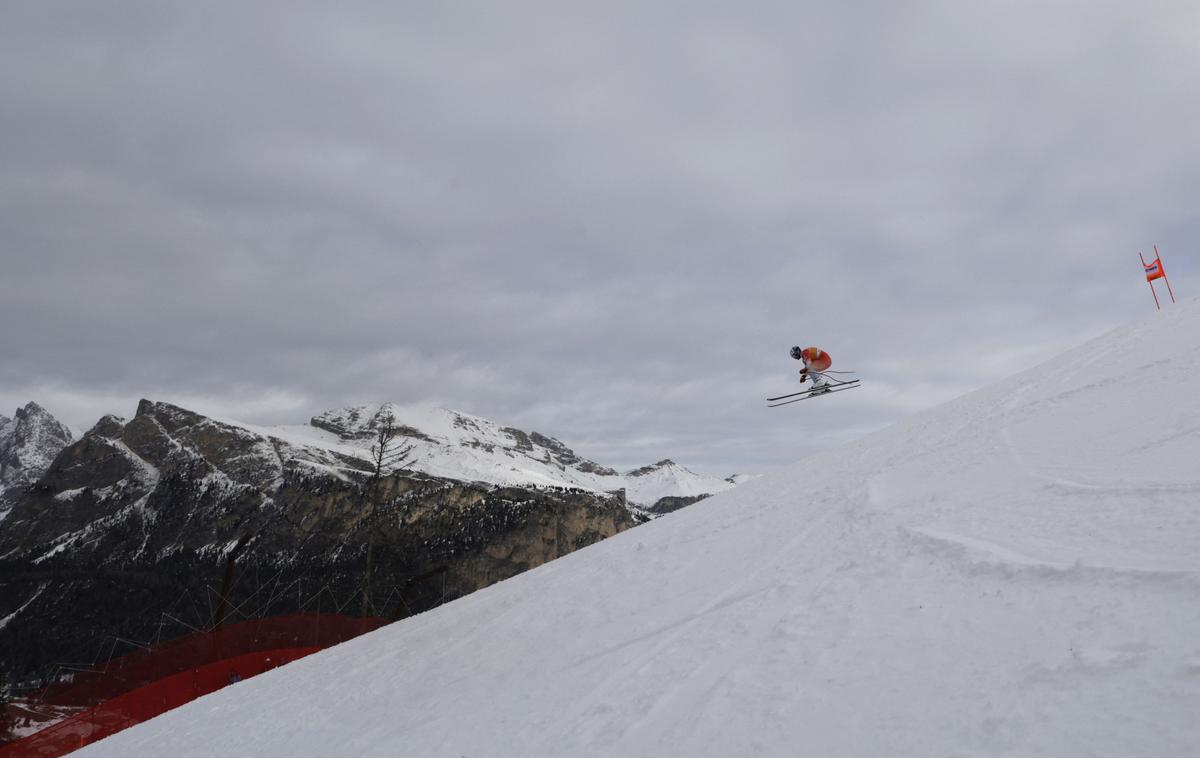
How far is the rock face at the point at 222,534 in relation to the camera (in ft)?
395

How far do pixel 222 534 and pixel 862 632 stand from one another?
18740cm

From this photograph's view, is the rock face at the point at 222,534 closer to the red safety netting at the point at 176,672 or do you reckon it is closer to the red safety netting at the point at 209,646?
the red safety netting at the point at 209,646

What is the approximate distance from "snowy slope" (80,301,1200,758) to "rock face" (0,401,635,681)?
90.8 m

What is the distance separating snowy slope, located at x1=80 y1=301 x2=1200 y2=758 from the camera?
432cm

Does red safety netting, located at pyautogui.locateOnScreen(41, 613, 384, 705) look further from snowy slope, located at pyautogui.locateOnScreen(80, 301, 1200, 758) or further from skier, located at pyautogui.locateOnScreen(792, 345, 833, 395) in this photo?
skier, located at pyautogui.locateOnScreen(792, 345, 833, 395)

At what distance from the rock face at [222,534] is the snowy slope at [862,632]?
9084 cm

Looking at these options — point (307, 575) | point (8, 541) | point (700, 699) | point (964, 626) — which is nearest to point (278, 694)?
point (700, 699)

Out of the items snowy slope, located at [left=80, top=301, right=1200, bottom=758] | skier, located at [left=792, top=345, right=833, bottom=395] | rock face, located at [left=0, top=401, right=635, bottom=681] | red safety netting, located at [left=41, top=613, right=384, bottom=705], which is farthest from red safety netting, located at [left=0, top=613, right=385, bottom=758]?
rock face, located at [left=0, top=401, right=635, bottom=681]

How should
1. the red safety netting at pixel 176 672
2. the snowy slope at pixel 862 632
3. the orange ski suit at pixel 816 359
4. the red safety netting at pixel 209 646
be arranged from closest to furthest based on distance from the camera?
the snowy slope at pixel 862 632 < the red safety netting at pixel 176 672 < the red safety netting at pixel 209 646 < the orange ski suit at pixel 816 359

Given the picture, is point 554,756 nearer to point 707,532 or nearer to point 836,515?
point 836,515

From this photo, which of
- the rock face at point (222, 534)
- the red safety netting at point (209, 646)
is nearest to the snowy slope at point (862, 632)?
the red safety netting at point (209, 646)

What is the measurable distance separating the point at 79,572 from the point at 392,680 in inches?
7425

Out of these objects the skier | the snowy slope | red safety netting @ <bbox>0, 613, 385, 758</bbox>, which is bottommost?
red safety netting @ <bbox>0, 613, 385, 758</bbox>

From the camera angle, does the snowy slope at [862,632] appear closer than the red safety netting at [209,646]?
Yes
